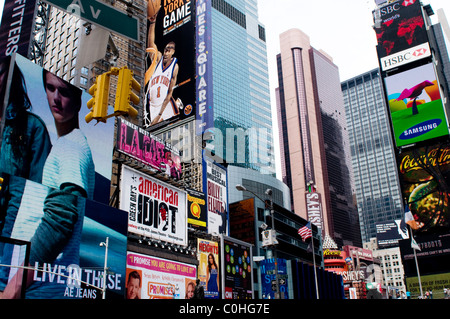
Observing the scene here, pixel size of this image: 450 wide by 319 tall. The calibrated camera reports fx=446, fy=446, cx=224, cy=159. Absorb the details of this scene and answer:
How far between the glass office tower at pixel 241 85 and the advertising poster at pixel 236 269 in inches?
3151

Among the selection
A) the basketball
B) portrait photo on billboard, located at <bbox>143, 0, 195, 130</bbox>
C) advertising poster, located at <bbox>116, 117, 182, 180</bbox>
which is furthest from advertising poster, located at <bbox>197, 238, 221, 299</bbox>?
the basketball

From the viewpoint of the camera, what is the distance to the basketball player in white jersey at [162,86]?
112m

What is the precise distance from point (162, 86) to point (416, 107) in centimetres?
6194

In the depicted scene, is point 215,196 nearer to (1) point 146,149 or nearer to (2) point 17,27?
(1) point 146,149

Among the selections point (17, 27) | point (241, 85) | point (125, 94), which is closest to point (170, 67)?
point (17, 27)

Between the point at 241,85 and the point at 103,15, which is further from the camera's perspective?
the point at 241,85

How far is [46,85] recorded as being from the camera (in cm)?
4428

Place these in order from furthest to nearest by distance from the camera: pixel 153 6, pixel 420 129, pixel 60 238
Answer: pixel 153 6, pixel 420 129, pixel 60 238

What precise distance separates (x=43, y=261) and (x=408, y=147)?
292 feet

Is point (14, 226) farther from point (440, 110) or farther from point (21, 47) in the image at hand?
point (440, 110)

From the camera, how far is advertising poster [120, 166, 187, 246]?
50.5 metres

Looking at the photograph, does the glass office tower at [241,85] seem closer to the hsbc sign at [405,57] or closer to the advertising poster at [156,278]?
the hsbc sign at [405,57]

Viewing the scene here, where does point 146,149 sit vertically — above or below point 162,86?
below

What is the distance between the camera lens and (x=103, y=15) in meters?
8.48
